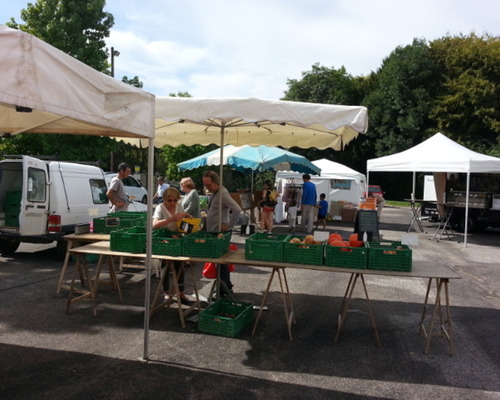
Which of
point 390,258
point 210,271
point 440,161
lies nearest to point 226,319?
point 210,271

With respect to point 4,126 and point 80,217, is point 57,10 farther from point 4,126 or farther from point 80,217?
point 4,126

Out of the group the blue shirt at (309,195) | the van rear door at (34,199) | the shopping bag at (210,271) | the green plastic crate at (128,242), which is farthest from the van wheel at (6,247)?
the blue shirt at (309,195)

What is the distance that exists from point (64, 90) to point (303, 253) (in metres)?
2.80

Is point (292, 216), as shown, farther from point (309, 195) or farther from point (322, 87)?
point (322, 87)

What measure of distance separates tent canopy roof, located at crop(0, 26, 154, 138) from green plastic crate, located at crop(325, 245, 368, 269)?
2.18m

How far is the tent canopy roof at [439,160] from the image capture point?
11336 millimetres

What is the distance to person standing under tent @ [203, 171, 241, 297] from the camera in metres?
5.76

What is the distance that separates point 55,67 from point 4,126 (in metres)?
2.18

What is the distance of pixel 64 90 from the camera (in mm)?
2736

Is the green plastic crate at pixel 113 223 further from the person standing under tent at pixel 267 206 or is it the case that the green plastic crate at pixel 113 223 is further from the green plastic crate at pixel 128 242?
the person standing under tent at pixel 267 206

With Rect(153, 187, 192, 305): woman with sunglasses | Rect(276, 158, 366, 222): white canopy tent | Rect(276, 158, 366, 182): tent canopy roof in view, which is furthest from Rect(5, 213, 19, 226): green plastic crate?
Rect(276, 158, 366, 182): tent canopy roof

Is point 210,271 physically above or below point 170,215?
below

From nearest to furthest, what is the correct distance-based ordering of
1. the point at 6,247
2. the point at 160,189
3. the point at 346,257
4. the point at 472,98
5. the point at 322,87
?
the point at 346,257
the point at 6,247
the point at 160,189
the point at 472,98
the point at 322,87

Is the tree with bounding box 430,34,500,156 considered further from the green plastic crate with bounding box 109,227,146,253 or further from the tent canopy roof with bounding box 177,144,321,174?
the green plastic crate with bounding box 109,227,146,253
